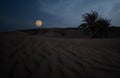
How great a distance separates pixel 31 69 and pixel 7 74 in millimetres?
473

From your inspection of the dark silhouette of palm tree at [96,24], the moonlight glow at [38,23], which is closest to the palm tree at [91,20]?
the dark silhouette of palm tree at [96,24]

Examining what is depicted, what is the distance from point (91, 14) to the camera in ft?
41.7

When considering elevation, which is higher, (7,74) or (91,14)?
(91,14)

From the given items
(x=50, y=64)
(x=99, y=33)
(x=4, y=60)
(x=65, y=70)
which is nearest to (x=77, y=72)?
(x=65, y=70)

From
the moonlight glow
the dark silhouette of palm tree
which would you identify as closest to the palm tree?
the dark silhouette of palm tree

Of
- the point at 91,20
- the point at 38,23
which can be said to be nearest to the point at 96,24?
the point at 91,20

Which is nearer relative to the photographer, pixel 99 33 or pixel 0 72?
pixel 0 72

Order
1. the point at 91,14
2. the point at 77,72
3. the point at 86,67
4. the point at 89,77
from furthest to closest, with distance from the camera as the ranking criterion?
the point at 91,14, the point at 86,67, the point at 77,72, the point at 89,77

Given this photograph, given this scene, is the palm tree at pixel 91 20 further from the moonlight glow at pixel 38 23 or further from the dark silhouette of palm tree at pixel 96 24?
the moonlight glow at pixel 38 23

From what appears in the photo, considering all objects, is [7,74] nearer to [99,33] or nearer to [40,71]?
[40,71]

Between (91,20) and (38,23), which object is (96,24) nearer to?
(91,20)

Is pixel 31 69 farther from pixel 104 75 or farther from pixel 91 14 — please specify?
pixel 91 14

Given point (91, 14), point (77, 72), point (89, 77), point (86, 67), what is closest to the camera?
point (89, 77)

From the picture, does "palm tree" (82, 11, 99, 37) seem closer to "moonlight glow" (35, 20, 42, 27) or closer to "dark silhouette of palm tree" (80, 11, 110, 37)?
"dark silhouette of palm tree" (80, 11, 110, 37)
